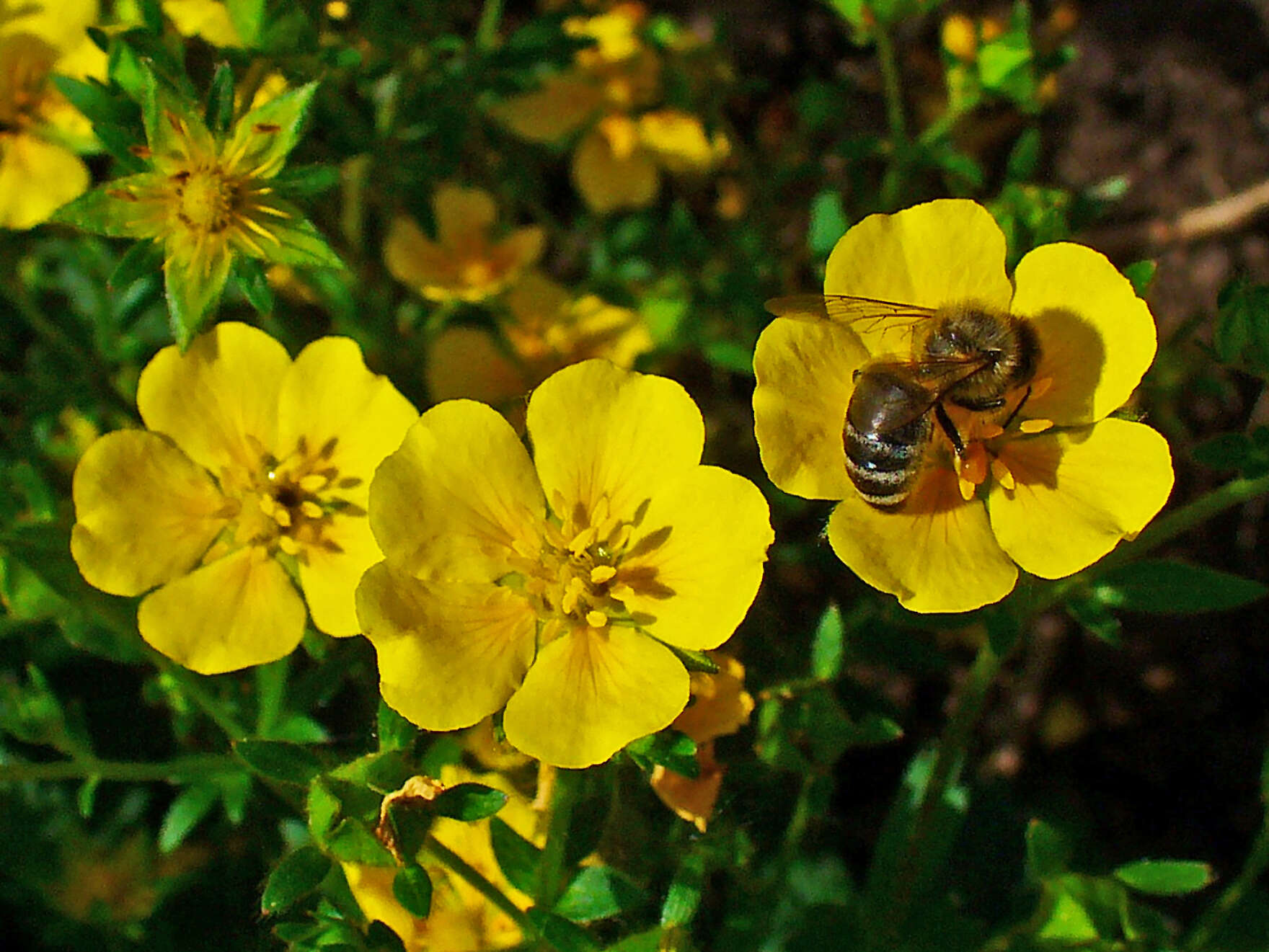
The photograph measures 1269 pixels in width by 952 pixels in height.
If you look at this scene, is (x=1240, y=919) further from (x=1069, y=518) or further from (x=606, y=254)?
(x=606, y=254)

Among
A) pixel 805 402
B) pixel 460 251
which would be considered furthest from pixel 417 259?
pixel 805 402

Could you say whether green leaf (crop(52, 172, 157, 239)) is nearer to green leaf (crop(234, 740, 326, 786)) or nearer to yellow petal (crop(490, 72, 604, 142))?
green leaf (crop(234, 740, 326, 786))

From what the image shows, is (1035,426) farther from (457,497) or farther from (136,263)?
(136,263)

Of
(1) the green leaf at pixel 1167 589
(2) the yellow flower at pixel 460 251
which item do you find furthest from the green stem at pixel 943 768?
(2) the yellow flower at pixel 460 251

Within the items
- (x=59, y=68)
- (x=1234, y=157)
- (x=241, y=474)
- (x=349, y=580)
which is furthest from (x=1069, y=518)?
(x=1234, y=157)

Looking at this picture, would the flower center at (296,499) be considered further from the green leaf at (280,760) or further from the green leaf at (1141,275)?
the green leaf at (1141,275)

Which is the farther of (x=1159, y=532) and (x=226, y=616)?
(x=1159, y=532)
